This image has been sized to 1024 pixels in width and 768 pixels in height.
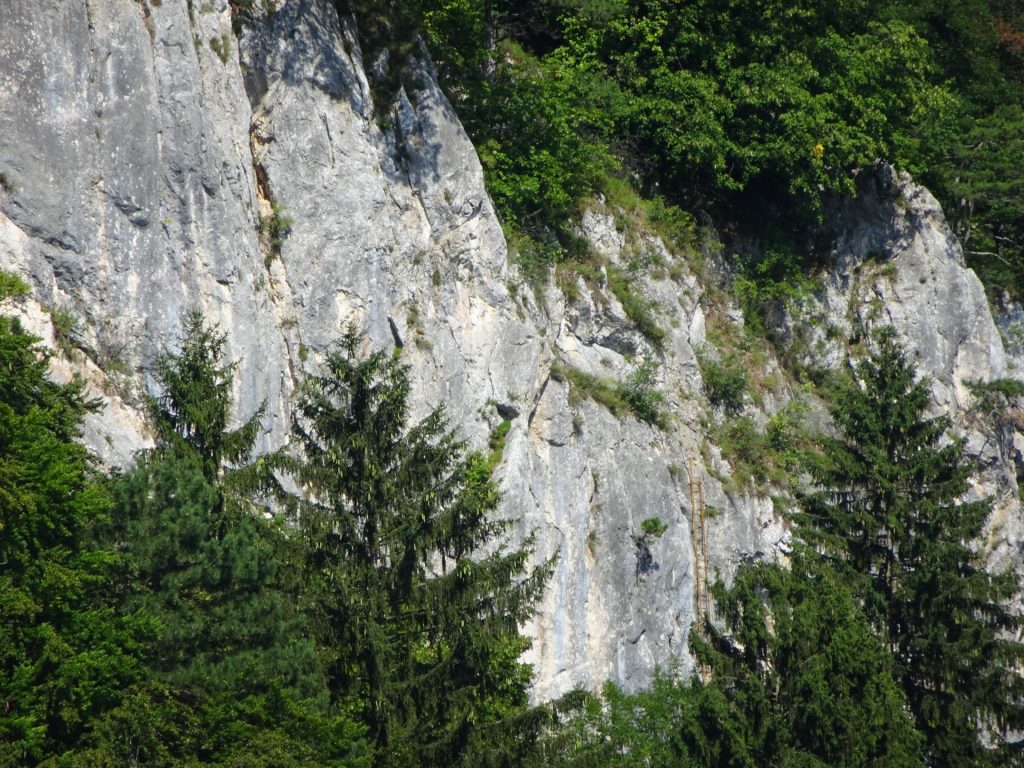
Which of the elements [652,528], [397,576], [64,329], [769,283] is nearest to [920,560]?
[652,528]

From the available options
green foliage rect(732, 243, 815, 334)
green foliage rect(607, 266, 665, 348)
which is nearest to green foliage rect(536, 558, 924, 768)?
green foliage rect(607, 266, 665, 348)

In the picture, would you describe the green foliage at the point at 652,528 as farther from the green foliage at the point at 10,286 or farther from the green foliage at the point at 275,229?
the green foliage at the point at 10,286

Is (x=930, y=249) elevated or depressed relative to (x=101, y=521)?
elevated

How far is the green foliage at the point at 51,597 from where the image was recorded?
11.8 meters

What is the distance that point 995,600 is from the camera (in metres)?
19.4

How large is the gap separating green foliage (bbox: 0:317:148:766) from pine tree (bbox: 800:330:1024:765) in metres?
11.2

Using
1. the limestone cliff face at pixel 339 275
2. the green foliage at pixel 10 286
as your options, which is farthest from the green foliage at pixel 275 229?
the green foliage at pixel 10 286

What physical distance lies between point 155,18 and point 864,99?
17.4 metres

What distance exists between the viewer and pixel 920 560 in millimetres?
19844

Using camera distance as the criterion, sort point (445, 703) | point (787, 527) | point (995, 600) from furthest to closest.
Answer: point (787, 527), point (995, 600), point (445, 703)

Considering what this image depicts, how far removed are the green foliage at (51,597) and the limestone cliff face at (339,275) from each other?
2.44 metres

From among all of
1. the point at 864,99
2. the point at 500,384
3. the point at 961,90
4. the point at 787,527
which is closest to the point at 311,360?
the point at 500,384

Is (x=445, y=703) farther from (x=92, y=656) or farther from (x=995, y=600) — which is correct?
(x=995, y=600)

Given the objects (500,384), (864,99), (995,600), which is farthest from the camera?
(864,99)
